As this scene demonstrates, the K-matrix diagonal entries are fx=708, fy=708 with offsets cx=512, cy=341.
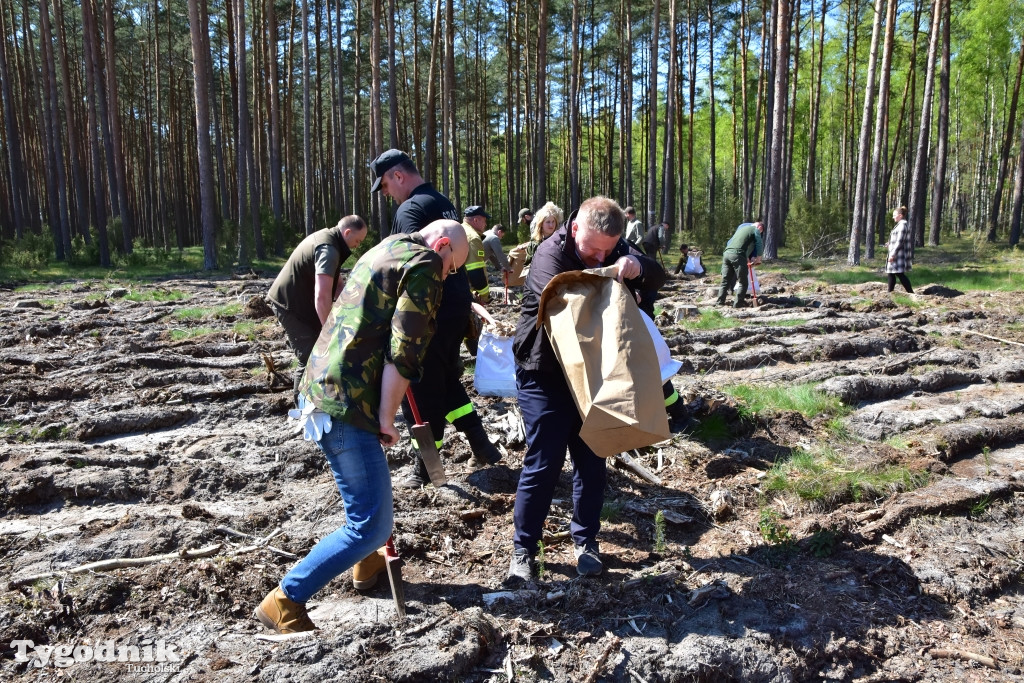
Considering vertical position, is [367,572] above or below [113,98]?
below

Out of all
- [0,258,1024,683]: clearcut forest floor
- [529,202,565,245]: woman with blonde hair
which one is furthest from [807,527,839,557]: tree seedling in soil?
[529,202,565,245]: woman with blonde hair

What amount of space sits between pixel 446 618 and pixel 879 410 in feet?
14.2

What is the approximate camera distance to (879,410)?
230 inches

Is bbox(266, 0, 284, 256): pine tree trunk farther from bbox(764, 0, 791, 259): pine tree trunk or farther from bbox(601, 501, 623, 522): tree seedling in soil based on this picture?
bbox(601, 501, 623, 522): tree seedling in soil

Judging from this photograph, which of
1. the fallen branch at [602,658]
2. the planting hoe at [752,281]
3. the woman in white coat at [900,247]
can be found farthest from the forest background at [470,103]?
the fallen branch at [602,658]

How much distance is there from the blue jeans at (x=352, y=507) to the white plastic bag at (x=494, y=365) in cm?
230

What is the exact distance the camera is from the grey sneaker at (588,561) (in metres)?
3.55

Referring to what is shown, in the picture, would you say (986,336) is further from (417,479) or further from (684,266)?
(684,266)

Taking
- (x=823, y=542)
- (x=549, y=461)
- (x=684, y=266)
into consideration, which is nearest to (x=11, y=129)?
(x=684, y=266)

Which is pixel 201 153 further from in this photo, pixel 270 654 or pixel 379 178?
pixel 270 654

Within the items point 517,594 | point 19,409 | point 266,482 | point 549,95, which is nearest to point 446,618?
point 517,594

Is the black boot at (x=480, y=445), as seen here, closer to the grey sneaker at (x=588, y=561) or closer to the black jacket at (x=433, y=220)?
the black jacket at (x=433, y=220)

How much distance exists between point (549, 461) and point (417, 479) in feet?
5.43

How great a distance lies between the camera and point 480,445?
16.6 feet
